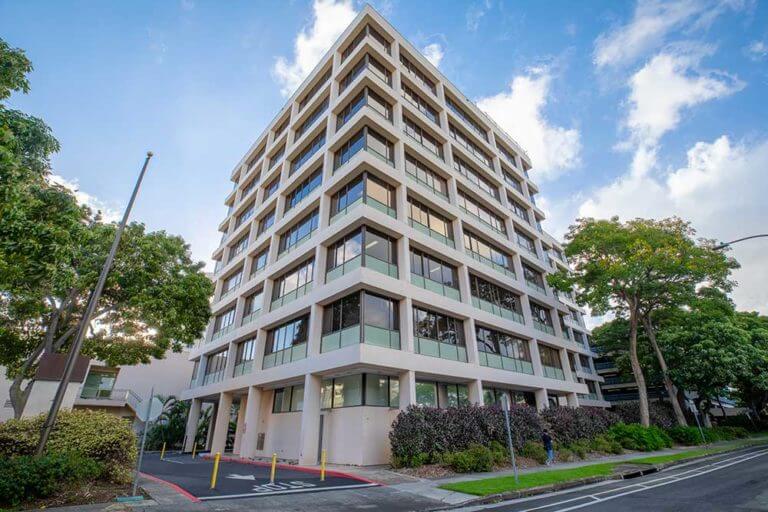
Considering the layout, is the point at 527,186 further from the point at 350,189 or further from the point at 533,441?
the point at 533,441

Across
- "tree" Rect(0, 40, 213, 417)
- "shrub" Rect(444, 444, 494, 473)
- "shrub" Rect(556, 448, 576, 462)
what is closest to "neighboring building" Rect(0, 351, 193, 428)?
"tree" Rect(0, 40, 213, 417)

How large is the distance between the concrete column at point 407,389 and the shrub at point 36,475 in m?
11.1

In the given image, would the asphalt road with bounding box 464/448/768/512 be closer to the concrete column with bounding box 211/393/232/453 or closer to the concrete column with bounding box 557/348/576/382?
the concrete column with bounding box 557/348/576/382

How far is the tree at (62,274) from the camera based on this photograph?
9539 millimetres

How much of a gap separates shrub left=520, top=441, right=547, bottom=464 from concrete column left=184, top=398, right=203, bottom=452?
24.4 meters

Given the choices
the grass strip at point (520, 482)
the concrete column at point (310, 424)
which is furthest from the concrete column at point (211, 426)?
the grass strip at point (520, 482)

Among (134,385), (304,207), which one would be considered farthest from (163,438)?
(304,207)

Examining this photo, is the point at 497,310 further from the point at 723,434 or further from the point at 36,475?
the point at 723,434

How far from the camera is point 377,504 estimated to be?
380 inches

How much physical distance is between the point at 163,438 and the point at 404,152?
3128 cm

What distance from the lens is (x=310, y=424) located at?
1722cm

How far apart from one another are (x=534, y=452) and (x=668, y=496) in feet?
27.1

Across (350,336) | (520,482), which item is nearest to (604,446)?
(520,482)

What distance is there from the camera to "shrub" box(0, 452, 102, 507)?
300 inches
